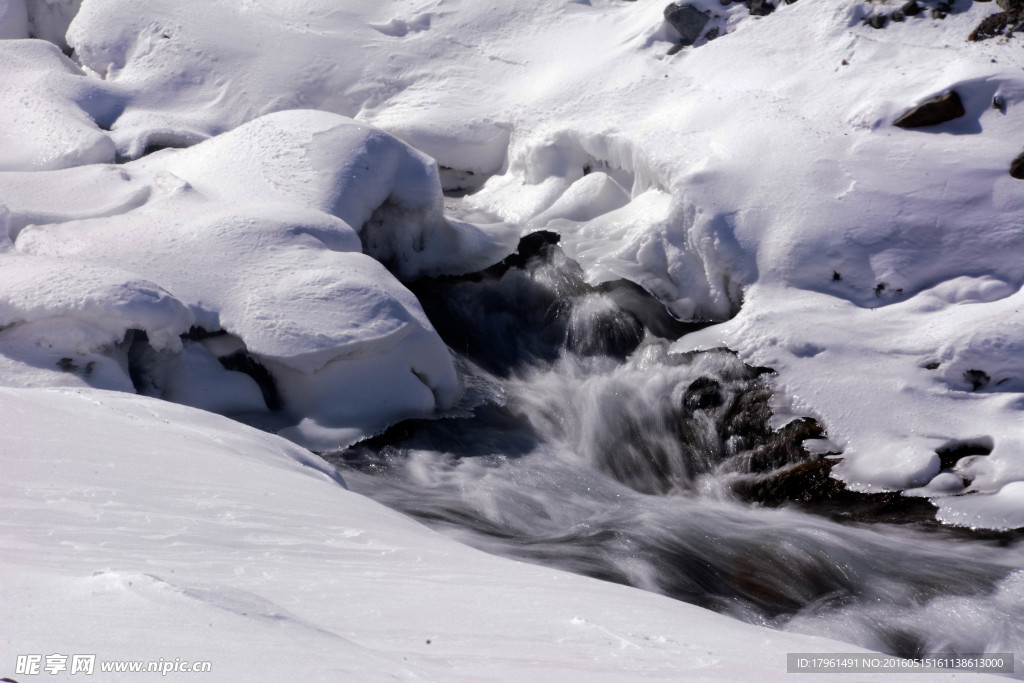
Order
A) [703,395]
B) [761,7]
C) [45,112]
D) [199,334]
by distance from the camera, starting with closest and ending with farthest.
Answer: [199,334] → [703,395] → [45,112] → [761,7]

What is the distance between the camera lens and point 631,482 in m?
5.57

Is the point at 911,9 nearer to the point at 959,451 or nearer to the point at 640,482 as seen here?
the point at 959,451

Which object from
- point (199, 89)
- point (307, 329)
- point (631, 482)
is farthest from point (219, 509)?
point (199, 89)

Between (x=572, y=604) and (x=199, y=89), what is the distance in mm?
8381

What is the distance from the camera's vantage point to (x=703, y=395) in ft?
20.2

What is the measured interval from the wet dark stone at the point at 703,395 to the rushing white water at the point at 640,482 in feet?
0.03

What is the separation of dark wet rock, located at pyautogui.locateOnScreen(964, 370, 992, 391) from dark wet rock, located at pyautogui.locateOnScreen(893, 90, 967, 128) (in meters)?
2.35

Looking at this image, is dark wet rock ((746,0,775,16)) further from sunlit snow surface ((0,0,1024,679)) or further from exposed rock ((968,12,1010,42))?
exposed rock ((968,12,1010,42))

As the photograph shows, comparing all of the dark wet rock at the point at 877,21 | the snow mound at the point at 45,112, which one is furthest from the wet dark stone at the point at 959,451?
the snow mound at the point at 45,112

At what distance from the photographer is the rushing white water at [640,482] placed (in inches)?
170

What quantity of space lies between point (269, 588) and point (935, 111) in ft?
21.6

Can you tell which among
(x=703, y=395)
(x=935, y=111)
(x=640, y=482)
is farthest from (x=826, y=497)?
(x=935, y=111)

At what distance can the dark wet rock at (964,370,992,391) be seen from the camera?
5.75 metres

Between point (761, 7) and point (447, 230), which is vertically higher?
point (761, 7)
